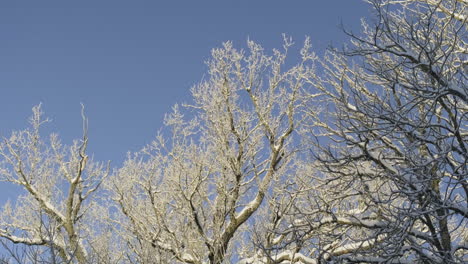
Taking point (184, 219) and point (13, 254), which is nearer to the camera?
point (13, 254)

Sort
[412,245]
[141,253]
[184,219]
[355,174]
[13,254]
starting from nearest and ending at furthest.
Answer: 1. [412,245]
2. [13,254]
3. [355,174]
4. [141,253]
5. [184,219]

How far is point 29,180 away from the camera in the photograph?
1673cm

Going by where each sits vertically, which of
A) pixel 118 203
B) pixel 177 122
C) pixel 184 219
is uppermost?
pixel 177 122

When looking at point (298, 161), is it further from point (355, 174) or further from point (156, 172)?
point (355, 174)

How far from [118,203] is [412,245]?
31.0 ft

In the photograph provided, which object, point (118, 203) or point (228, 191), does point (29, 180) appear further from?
point (228, 191)

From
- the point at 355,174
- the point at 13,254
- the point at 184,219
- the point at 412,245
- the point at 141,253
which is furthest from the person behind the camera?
the point at 184,219

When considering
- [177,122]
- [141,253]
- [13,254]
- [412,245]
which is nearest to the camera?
[412,245]

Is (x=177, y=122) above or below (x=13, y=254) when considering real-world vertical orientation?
above

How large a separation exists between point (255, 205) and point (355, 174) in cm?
463

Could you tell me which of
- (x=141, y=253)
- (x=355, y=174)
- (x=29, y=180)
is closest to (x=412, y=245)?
(x=355, y=174)

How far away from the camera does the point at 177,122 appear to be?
13773 millimetres

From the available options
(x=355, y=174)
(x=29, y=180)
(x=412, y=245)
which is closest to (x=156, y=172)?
(x=29, y=180)

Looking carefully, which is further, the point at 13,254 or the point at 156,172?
the point at 156,172
